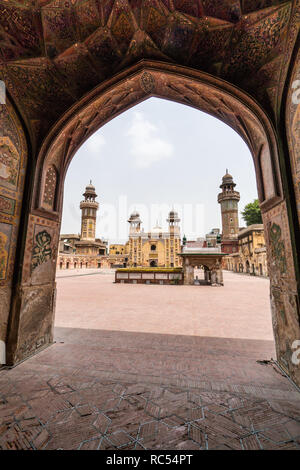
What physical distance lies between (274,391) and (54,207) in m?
5.19

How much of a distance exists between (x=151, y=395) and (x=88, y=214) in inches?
2503

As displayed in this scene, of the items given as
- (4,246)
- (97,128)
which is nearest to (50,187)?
(4,246)

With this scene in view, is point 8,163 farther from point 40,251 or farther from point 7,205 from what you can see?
point 40,251

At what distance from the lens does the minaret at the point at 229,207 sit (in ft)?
157

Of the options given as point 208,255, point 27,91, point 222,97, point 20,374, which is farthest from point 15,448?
point 208,255

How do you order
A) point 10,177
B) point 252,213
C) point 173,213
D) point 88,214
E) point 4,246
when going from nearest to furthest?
point 4,246 → point 10,177 → point 252,213 → point 173,213 → point 88,214

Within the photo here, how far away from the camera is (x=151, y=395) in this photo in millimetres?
2648

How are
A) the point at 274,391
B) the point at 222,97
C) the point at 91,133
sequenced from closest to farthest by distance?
1. the point at 274,391
2. the point at 222,97
3. the point at 91,133

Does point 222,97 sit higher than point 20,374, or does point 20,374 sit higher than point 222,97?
point 222,97

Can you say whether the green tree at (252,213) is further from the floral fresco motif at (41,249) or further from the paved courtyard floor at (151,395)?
the floral fresco motif at (41,249)

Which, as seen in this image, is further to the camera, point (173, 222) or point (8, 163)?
point (173, 222)

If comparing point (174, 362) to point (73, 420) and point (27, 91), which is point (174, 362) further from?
point (27, 91)

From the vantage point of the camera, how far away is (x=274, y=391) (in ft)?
9.02

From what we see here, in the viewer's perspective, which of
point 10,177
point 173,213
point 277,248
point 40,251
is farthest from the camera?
point 173,213
